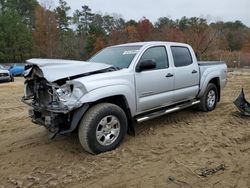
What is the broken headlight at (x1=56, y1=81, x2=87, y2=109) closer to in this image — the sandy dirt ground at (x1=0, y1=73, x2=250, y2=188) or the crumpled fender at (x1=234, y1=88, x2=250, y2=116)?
the sandy dirt ground at (x1=0, y1=73, x2=250, y2=188)

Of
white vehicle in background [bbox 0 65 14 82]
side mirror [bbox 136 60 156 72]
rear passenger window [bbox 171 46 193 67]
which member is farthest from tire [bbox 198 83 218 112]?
white vehicle in background [bbox 0 65 14 82]

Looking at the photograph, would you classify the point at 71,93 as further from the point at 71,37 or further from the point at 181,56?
the point at 71,37

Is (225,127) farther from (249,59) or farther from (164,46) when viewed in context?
(249,59)

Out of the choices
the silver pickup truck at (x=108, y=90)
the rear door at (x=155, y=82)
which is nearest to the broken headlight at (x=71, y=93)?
the silver pickup truck at (x=108, y=90)

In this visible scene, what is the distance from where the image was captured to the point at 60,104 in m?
5.10

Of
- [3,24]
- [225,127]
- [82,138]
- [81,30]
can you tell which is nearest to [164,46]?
[225,127]

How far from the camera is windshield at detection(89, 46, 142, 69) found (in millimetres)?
6238

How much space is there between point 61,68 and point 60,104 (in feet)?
2.06

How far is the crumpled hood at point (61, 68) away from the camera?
5168mm

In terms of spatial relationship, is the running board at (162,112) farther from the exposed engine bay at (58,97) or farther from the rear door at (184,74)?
the exposed engine bay at (58,97)

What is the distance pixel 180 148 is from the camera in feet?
18.3

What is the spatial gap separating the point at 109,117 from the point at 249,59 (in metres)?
39.1

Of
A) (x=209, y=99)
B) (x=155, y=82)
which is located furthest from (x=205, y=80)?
(x=155, y=82)

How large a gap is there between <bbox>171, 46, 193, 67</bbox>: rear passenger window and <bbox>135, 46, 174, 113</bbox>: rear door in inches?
13.5
